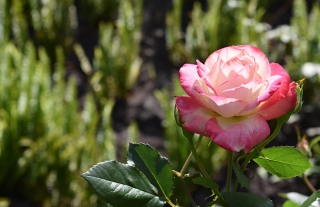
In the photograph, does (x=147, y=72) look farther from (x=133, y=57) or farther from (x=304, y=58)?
(x=304, y=58)

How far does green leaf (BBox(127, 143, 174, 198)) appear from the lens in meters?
0.39

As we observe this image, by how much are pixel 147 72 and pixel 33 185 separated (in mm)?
880

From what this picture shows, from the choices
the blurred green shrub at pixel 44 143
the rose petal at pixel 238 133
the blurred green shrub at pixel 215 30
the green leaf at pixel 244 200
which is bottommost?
the blurred green shrub at pixel 44 143

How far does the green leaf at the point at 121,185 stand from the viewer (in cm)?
36

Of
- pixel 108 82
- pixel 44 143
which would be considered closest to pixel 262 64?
pixel 44 143

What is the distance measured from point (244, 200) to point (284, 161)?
0.16 ft

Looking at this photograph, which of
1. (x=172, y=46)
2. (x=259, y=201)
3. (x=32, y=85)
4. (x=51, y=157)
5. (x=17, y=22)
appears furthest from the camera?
(x=172, y=46)

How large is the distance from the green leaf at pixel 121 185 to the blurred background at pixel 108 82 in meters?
0.80

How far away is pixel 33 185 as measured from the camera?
5.23ft

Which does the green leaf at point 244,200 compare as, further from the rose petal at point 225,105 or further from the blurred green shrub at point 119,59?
the blurred green shrub at point 119,59

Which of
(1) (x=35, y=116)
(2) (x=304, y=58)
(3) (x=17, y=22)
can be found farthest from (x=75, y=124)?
(2) (x=304, y=58)

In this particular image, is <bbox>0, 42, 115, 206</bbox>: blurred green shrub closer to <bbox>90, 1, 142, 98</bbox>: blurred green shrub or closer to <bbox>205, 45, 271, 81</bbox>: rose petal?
<bbox>90, 1, 142, 98</bbox>: blurred green shrub

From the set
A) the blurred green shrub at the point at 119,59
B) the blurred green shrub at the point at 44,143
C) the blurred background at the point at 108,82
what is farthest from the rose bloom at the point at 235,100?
the blurred green shrub at the point at 119,59

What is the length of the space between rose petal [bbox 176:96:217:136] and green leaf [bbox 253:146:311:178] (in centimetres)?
6
